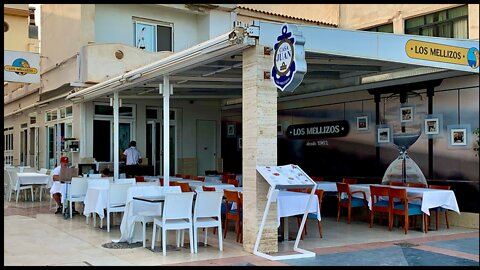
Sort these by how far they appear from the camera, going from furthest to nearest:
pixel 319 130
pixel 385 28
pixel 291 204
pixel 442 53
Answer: pixel 385 28 → pixel 319 130 → pixel 442 53 → pixel 291 204

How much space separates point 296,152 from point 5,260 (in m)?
8.82

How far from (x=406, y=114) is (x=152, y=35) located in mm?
8603

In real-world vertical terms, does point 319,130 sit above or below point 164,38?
below

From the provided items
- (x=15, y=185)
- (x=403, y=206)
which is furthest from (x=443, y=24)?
(x=15, y=185)

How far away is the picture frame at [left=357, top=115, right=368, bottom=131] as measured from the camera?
1197 cm

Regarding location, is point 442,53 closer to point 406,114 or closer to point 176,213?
point 406,114

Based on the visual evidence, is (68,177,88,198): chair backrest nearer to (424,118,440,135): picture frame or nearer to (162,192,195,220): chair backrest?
(162,192,195,220): chair backrest

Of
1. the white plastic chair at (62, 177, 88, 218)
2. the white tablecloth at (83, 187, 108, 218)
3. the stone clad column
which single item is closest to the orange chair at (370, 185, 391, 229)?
the stone clad column

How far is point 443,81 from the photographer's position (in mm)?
10242

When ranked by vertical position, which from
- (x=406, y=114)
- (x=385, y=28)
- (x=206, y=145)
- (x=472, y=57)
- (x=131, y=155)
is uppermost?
(x=385, y=28)

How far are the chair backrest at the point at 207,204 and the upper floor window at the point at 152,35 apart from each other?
9.72 metres

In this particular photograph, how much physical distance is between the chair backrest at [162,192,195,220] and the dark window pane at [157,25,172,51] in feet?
32.9

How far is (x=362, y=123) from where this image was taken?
12070mm
